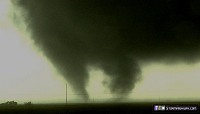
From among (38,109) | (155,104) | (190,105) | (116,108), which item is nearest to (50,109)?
(38,109)

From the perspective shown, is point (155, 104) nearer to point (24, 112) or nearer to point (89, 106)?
point (89, 106)

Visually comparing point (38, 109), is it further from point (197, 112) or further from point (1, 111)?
point (197, 112)

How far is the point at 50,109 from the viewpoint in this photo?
8.04m

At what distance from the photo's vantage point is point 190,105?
8039mm

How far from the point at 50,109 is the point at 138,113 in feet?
6.29

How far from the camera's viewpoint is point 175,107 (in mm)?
8000

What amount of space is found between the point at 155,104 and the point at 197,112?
907 millimetres

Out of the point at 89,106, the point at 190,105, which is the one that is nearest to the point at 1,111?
the point at 89,106

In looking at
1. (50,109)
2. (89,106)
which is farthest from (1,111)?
(89,106)

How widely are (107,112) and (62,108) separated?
988 mm

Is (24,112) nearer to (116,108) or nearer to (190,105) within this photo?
(116,108)

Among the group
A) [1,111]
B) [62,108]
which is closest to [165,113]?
[62,108]

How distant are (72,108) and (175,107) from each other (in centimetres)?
219

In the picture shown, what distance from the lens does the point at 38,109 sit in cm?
807
